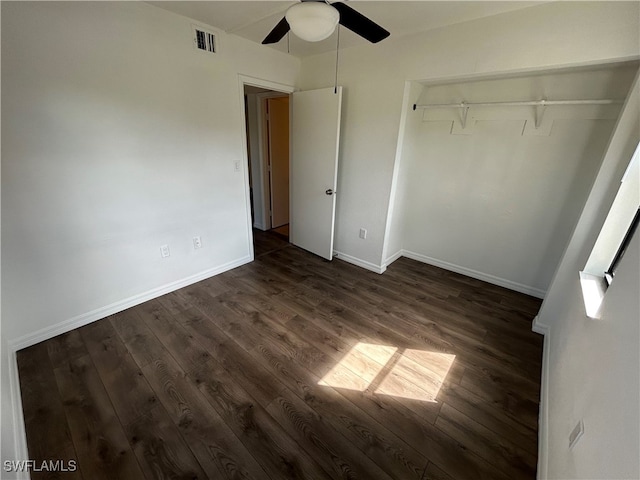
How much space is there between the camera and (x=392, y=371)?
1.78 metres

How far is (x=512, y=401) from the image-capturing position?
1582 mm

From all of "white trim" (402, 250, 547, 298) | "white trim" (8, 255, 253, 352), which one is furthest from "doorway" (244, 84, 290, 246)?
"white trim" (402, 250, 547, 298)

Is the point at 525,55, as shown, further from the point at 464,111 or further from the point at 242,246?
the point at 242,246

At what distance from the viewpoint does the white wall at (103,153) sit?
1605 mm

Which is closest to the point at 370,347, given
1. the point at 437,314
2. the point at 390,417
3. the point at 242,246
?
the point at 390,417

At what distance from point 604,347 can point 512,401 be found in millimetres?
775

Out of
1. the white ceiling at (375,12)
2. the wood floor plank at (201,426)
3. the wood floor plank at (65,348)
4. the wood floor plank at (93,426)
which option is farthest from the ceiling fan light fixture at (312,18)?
the wood floor plank at (65,348)

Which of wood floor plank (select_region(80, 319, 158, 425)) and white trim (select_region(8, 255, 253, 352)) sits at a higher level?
white trim (select_region(8, 255, 253, 352))

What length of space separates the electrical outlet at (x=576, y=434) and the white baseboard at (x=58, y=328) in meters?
2.21

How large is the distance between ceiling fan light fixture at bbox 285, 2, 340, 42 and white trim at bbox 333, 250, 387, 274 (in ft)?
7.65

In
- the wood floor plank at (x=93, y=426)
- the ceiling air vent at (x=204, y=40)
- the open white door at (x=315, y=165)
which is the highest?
the ceiling air vent at (x=204, y=40)

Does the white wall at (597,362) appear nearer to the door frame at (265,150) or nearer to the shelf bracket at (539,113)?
the shelf bracket at (539,113)

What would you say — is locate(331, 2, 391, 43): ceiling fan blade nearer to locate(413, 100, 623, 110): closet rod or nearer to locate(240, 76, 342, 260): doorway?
locate(240, 76, 342, 260): doorway

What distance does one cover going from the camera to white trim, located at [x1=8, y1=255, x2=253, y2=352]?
72.5 inches
